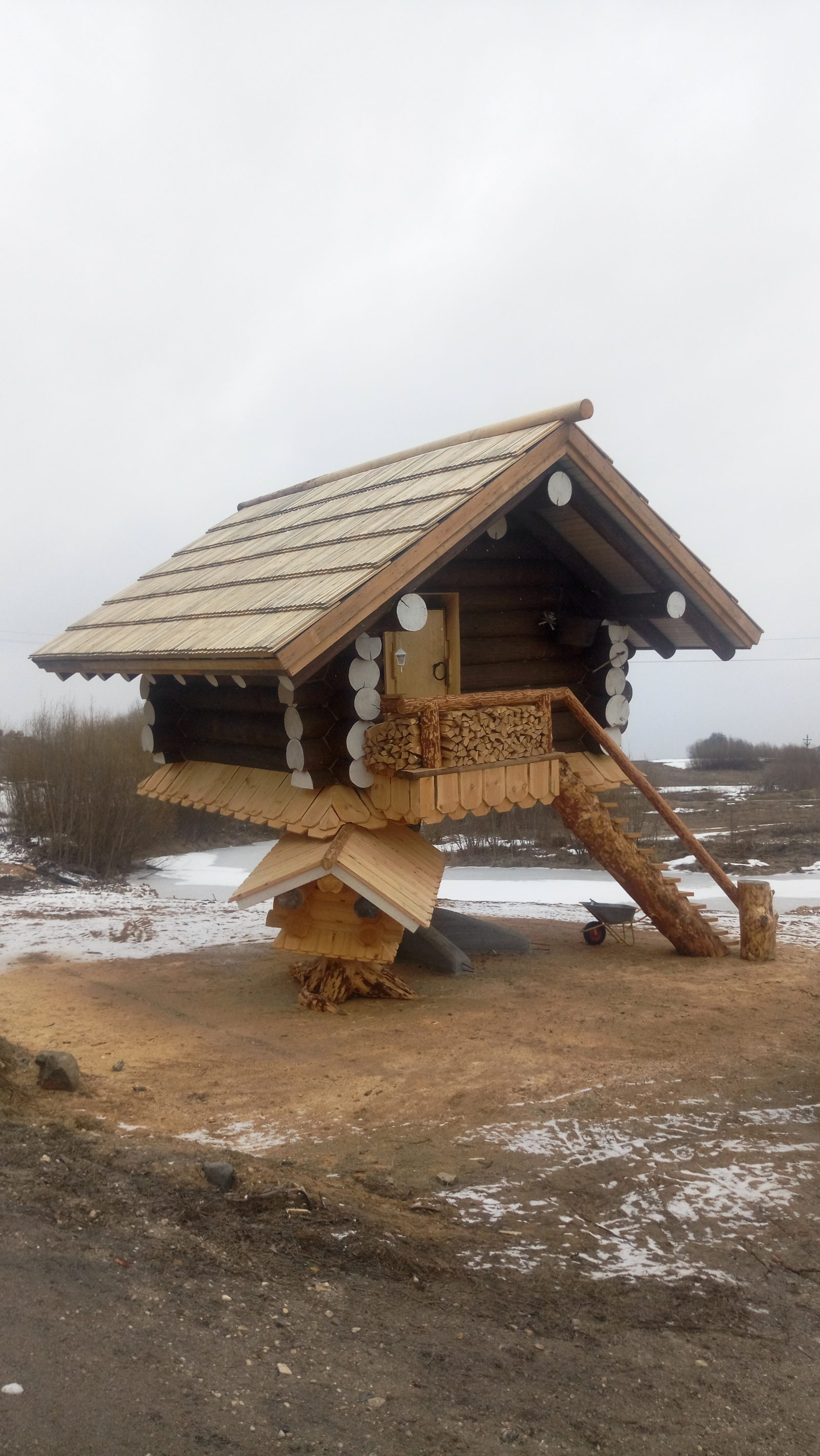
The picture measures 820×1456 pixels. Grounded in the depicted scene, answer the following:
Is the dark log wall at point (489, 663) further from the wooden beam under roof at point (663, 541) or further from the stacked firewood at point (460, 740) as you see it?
the wooden beam under roof at point (663, 541)

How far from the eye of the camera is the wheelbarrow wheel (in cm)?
1162

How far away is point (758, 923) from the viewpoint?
33.5 ft

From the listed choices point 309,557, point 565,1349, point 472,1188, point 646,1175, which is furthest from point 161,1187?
point 309,557

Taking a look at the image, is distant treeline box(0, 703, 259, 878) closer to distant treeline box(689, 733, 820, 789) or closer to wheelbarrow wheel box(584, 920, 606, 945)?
wheelbarrow wheel box(584, 920, 606, 945)

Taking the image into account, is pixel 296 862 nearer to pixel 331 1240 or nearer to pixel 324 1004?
pixel 324 1004

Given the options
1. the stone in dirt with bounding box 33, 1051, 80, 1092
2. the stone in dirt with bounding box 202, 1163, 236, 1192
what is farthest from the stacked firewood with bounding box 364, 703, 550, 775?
the stone in dirt with bounding box 202, 1163, 236, 1192

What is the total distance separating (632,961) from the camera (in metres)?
10.7

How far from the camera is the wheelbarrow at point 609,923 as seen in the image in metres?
11.3

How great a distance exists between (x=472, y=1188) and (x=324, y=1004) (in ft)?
12.4

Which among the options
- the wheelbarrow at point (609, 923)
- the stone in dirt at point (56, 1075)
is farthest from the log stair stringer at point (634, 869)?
the stone in dirt at point (56, 1075)

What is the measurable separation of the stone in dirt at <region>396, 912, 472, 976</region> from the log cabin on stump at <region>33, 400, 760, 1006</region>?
148 millimetres

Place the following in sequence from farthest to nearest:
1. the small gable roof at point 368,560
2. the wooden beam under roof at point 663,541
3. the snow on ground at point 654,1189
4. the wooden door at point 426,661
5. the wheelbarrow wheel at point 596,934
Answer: the wheelbarrow wheel at point 596,934
the wooden door at point 426,661
the wooden beam under roof at point 663,541
the small gable roof at point 368,560
the snow on ground at point 654,1189

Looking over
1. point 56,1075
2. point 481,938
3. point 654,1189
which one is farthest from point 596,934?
point 56,1075

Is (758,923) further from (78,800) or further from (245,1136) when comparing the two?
(78,800)
